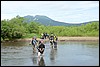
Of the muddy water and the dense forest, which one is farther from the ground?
the dense forest

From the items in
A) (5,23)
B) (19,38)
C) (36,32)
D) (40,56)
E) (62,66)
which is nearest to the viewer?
(62,66)

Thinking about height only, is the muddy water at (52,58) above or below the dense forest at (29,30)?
below

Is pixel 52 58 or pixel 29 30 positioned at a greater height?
pixel 29 30

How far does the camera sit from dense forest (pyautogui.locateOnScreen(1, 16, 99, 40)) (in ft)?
159

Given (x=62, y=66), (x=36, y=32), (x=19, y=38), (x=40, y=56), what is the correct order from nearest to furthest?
(x=62, y=66)
(x=40, y=56)
(x=19, y=38)
(x=36, y=32)

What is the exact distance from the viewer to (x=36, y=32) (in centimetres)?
5700

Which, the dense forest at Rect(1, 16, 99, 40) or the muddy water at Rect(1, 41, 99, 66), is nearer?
the muddy water at Rect(1, 41, 99, 66)

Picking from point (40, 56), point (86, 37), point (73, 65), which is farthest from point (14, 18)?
point (73, 65)

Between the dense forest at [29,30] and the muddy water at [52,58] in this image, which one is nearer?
the muddy water at [52,58]

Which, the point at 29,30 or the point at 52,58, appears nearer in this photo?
the point at 52,58

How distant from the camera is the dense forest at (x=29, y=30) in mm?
48438

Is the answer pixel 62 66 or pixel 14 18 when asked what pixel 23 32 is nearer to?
pixel 14 18

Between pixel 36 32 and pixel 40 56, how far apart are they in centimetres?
3615

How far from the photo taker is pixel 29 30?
5631 cm
